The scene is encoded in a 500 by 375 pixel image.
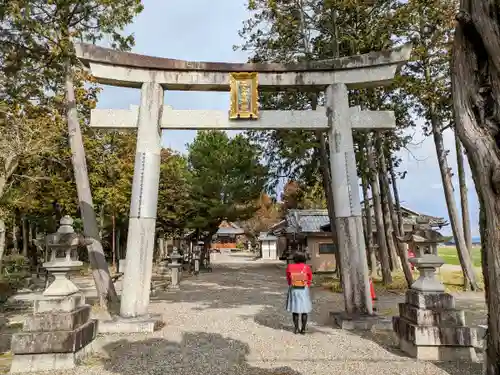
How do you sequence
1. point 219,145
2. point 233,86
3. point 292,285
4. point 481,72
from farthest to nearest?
point 219,145 → point 233,86 → point 292,285 → point 481,72

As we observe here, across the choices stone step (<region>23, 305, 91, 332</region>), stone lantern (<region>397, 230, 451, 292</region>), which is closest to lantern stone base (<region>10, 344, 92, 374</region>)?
stone step (<region>23, 305, 91, 332</region>)

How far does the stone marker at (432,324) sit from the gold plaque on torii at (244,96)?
4.66 m

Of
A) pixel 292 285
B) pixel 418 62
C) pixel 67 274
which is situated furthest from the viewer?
pixel 418 62

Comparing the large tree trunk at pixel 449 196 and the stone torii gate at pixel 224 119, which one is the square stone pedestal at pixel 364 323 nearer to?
the stone torii gate at pixel 224 119

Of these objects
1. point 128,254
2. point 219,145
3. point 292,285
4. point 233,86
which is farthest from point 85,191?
point 219,145

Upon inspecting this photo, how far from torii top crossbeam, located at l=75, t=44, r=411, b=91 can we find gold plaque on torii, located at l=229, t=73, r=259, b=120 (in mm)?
173

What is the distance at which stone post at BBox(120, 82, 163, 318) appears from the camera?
738cm

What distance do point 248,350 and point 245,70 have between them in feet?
19.9

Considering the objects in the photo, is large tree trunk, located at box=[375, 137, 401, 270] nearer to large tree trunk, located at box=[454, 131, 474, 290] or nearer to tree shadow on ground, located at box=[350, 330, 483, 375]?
large tree trunk, located at box=[454, 131, 474, 290]

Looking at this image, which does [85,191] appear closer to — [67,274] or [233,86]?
[67,274]

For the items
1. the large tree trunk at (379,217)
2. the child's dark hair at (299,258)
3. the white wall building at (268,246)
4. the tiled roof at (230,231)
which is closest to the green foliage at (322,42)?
the large tree trunk at (379,217)

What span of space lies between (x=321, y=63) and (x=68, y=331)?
24.4 feet

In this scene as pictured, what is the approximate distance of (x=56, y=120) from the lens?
1245cm

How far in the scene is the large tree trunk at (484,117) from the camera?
8.26 ft
